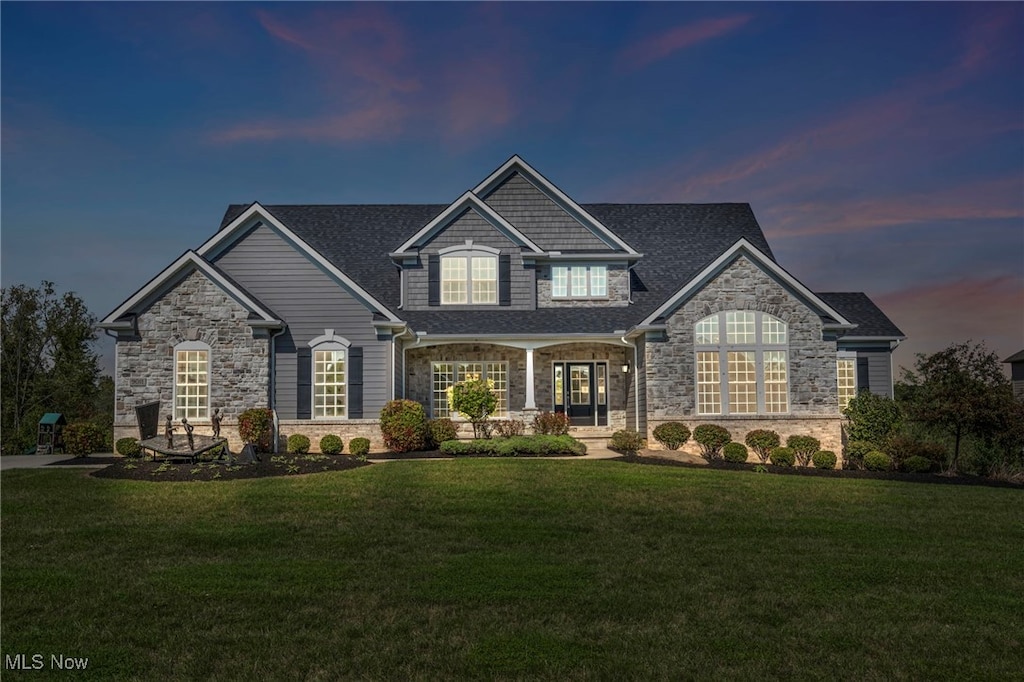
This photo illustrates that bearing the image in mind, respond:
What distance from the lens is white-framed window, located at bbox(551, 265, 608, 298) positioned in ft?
79.5

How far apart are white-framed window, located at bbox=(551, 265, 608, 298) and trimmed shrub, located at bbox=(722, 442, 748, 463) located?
741cm

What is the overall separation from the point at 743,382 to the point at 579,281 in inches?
254

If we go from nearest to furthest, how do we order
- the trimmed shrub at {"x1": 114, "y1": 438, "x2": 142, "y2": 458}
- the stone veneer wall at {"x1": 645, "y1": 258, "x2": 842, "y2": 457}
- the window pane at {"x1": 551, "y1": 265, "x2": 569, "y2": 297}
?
the trimmed shrub at {"x1": 114, "y1": 438, "x2": 142, "y2": 458}, the stone veneer wall at {"x1": 645, "y1": 258, "x2": 842, "y2": 457}, the window pane at {"x1": 551, "y1": 265, "x2": 569, "y2": 297}

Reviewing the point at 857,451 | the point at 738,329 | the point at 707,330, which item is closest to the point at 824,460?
the point at 857,451

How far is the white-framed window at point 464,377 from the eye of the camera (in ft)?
77.0

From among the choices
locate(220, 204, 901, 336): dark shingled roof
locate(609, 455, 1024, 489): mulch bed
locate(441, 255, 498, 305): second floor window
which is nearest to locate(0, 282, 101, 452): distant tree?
locate(220, 204, 901, 336): dark shingled roof

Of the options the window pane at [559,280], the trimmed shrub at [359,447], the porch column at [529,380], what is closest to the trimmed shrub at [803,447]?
the porch column at [529,380]

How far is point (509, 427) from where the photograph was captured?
2103 cm

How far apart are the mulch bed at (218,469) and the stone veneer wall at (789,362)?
836 cm

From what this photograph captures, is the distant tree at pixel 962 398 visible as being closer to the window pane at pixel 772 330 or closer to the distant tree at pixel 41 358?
the window pane at pixel 772 330

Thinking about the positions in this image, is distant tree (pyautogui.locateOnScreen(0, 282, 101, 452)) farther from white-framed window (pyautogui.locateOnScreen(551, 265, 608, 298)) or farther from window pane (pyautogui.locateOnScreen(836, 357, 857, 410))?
window pane (pyautogui.locateOnScreen(836, 357, 857, 410))

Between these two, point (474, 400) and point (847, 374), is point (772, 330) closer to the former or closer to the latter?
point (847, 374)

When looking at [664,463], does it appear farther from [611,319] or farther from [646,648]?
[646,648]

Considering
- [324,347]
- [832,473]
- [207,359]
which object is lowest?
[832,473]
